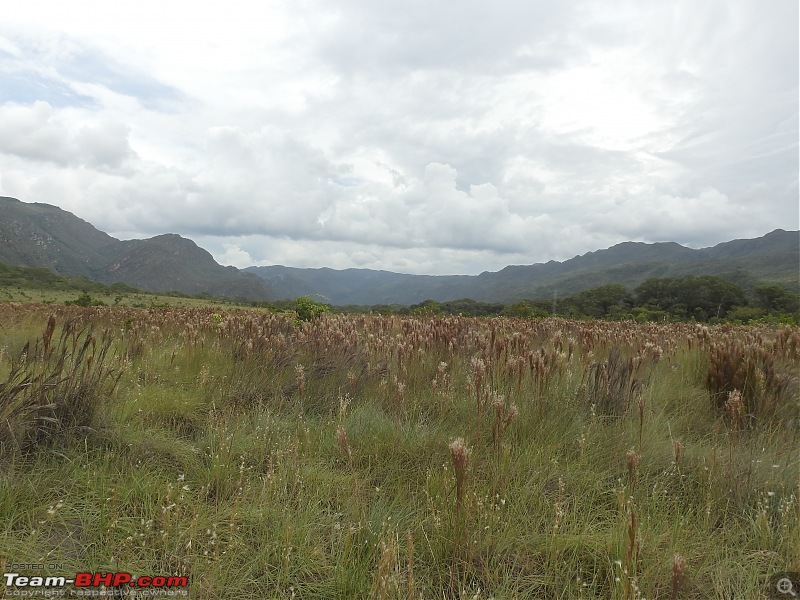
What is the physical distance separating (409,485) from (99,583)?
1.73 meters

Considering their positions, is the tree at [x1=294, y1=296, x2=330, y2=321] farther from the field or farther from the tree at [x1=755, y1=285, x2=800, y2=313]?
the tree at [x1=755, y1=285, x2=800, y2=313]

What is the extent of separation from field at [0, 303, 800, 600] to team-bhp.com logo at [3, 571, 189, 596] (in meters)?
0.05

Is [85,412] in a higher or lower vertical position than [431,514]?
higher

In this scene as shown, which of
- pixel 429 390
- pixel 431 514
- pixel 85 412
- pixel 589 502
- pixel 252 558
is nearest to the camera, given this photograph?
pixel 252 558

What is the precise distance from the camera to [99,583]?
190 centimetres

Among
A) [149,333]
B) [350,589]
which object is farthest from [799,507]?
[149,333]

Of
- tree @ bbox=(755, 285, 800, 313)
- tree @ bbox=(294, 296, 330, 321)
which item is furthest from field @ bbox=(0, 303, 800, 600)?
tree @ bbox=(755, 285, 800, 313)

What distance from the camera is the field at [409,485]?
2053mm

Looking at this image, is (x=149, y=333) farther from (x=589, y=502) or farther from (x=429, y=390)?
(x=589, y=502)

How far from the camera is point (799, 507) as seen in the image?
2.48 metres

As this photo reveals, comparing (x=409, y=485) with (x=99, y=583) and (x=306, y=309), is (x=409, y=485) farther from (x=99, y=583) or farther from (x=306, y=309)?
(x=306, y=309)

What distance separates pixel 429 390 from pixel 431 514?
2380 millimetres

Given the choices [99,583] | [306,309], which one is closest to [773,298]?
[306,309]

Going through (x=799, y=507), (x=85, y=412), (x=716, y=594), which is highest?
(x=85, y=412)
